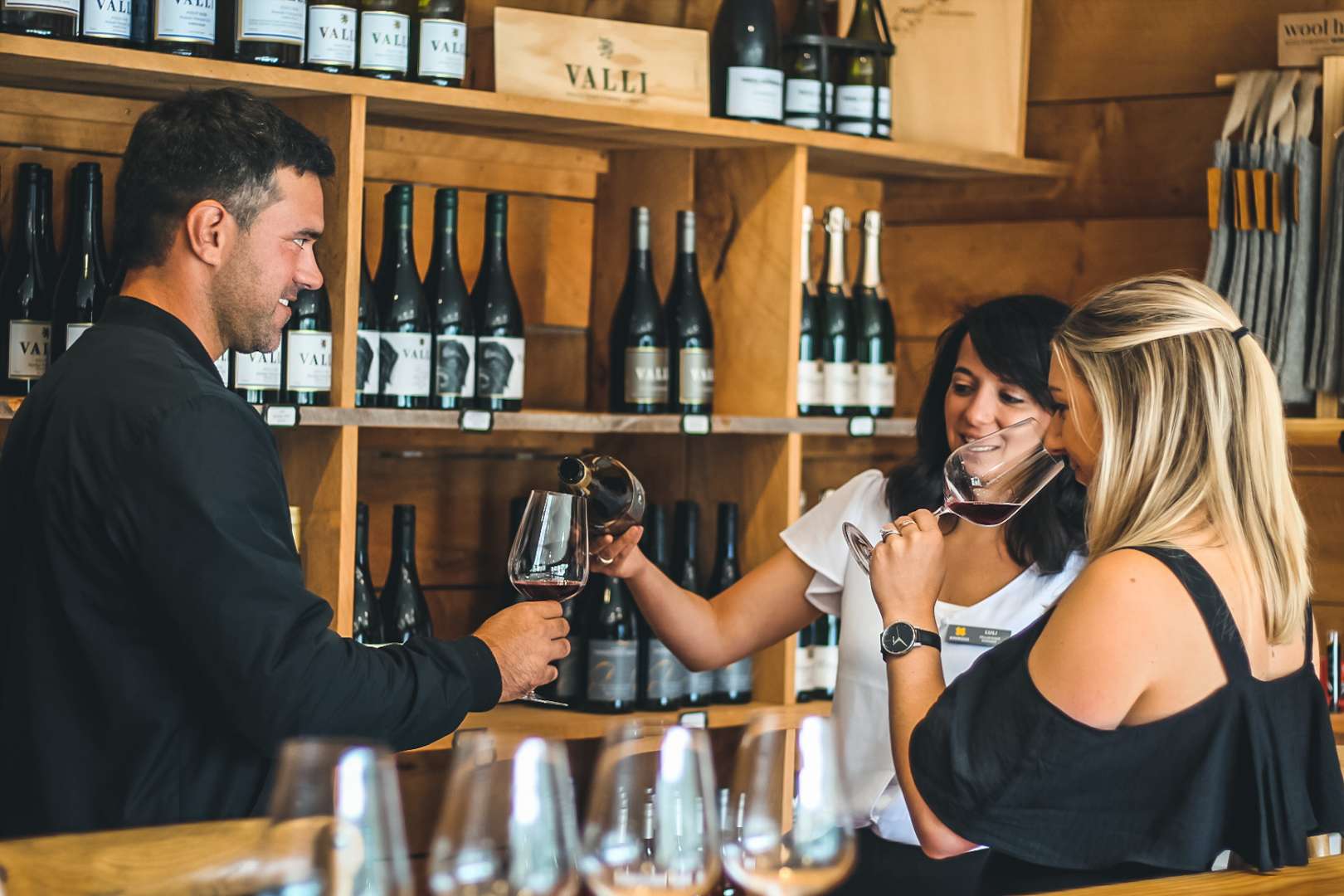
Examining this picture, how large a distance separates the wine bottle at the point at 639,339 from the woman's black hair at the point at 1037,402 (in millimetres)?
525

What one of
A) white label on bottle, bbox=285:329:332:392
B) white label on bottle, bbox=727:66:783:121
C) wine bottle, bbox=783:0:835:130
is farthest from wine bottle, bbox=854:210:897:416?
white label on bottle, bbox=285:329:332:392

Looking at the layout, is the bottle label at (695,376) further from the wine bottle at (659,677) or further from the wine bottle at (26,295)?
the wine bottle at (26,295)

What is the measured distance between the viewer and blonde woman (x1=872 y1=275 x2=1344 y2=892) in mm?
1312

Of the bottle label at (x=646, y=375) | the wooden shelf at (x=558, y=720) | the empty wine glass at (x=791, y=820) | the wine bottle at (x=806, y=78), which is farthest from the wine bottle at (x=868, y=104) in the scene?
the empty wine glass at (x=791, y=820)

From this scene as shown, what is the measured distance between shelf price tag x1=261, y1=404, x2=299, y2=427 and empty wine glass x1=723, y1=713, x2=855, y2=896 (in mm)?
1335

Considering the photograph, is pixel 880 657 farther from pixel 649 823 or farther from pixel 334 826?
pixel 334 826

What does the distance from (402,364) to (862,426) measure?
0.83 m

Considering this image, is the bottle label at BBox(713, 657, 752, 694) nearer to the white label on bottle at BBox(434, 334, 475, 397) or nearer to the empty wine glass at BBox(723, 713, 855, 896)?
the white label on bottle at BBox(434, 334, 475, 397)

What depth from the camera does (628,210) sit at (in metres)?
2.79

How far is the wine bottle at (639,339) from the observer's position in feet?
8.52

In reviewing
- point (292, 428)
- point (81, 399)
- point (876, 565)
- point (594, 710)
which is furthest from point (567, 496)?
point (594, 710)

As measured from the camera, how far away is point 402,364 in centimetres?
233

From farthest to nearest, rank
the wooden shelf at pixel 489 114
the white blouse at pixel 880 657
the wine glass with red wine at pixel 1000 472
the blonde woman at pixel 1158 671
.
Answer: the wooden shelf at pixel 489 114, the white blouse at pixel 880 657, the wine glass with red wine at pixel 1000 472, the blonde woman at pixel 1158 671

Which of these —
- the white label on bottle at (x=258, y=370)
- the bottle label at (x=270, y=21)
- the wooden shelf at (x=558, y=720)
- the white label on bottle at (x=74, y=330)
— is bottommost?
the wooden shelf at (x=558, y=720)
